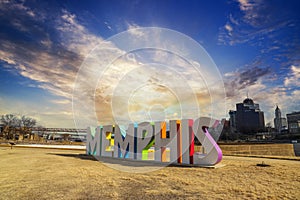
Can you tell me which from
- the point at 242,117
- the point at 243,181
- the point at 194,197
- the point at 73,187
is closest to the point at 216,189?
the point at 194,197

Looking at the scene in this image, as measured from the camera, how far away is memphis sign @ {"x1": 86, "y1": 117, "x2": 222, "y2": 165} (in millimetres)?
12764

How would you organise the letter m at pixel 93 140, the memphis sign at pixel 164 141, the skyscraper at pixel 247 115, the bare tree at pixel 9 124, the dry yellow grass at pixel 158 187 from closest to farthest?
the dry yellow grass at pixel 158 187
the memphis sign at pixel 164 141
the letter m at pixel 93 140
the bare tree at pixel 9 124
the skyscraper at pixel 247 115

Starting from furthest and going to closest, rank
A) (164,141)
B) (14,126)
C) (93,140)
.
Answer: (14,126) < (93,140) < (164,141)

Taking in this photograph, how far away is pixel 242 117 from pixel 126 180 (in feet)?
427

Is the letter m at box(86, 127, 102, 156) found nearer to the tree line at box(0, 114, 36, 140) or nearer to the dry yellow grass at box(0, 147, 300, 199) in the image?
the dry yellow grass at box(0, 147, 300, 199)

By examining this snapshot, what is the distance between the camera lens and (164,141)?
1453 centimetres

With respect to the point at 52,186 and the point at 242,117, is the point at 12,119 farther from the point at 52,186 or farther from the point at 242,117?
the point at 242,117

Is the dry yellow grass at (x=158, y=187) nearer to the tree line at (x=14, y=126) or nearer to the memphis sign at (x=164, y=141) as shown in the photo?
the memphis sign at (x=164, y=141)

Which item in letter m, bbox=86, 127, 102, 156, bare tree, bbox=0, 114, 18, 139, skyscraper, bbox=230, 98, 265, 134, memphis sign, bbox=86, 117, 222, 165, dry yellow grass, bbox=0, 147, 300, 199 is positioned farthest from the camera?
skyscraper, bbox=230, 98, 265, 134

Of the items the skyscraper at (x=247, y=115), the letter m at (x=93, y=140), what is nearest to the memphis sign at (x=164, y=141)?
the letter m at (x=93, y=140)

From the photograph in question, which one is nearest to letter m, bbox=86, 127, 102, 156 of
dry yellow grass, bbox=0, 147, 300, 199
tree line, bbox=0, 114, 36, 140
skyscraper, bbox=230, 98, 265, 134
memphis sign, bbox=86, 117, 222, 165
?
memphis sign, bbox=86, 117, 222, 165

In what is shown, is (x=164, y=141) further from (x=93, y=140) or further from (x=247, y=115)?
(x=247, y=115)

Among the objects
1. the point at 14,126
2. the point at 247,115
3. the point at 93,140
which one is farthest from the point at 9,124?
the point at 247,115

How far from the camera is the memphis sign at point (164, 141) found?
12.8 meters
